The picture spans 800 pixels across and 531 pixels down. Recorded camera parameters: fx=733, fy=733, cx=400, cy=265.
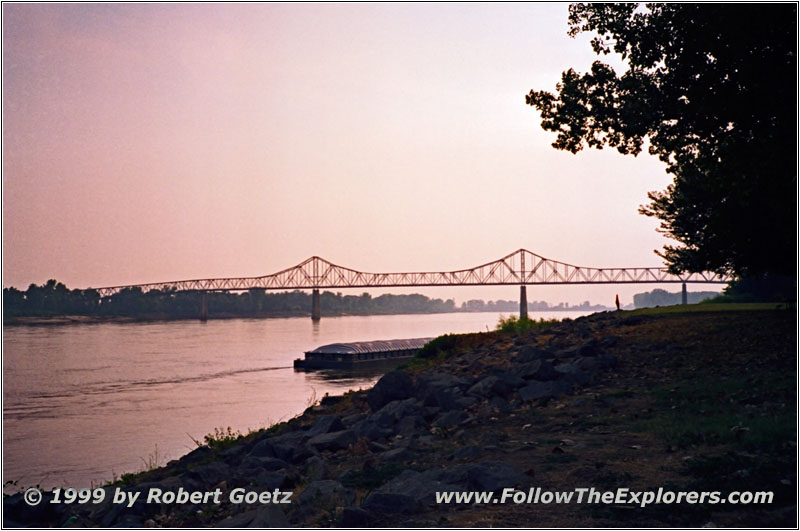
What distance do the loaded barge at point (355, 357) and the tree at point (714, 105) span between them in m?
29.6

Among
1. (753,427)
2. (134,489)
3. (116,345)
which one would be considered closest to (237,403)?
(134,489)

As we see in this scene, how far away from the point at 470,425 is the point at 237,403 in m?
22.1

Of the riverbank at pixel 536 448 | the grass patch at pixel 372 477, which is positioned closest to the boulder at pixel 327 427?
the riverbank at pixel 536 448

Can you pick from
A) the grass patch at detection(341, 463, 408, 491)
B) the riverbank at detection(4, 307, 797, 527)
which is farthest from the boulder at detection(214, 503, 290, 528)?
the grass patch at detection(341, 463, 408, 491)

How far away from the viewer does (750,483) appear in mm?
8250

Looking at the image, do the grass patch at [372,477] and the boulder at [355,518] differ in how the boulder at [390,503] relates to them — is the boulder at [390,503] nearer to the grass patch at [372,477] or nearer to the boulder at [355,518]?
the boulder at [355,518]

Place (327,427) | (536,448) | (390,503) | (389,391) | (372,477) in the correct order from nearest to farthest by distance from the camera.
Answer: (390,503)
(372,477)
(536,448)
(327,427)
(389,391)

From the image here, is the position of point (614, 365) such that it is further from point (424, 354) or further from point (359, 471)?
point (424, 354)

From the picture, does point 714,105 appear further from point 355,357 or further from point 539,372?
point 355,357

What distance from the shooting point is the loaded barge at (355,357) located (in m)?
51.8

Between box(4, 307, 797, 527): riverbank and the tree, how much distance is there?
3.88 metres

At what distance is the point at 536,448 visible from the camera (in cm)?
1080

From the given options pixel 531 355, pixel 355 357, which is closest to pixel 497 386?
pixel 531 355

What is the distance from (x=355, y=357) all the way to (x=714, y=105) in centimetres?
3935
